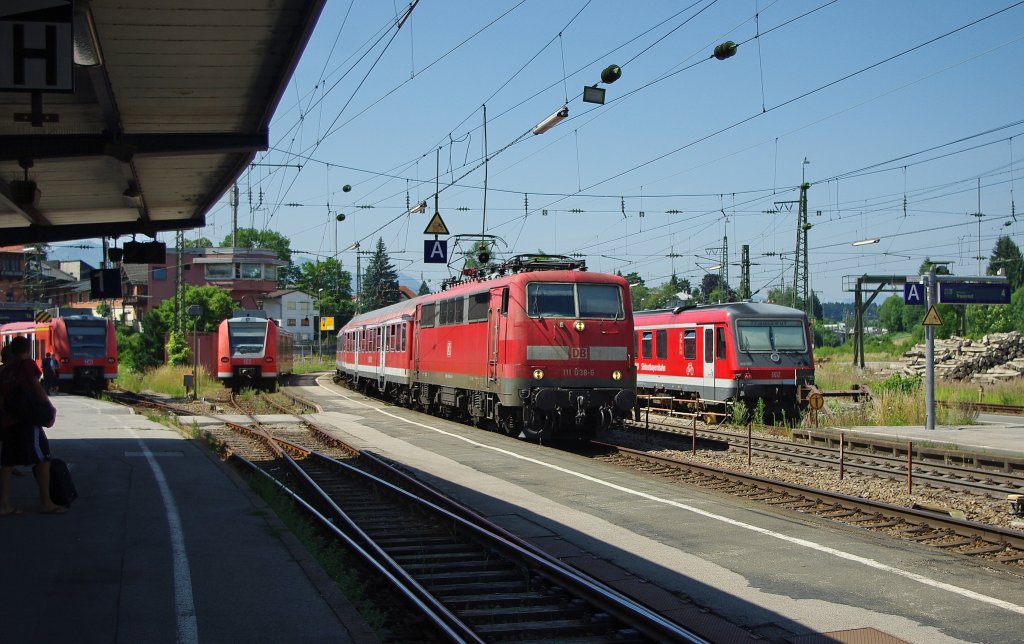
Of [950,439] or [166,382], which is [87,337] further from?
[950,439]

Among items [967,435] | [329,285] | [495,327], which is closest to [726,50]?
[495,327]

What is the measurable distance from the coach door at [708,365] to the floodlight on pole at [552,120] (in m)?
8.90

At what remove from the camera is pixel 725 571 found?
843 centimetres

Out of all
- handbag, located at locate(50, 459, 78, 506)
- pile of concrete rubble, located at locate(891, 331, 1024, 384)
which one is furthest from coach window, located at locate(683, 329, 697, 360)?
handbag, located at locate(50, 459, 78, 506)

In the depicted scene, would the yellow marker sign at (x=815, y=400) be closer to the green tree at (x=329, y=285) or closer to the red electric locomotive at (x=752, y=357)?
the red electric locomotive at (x=752, y=357)

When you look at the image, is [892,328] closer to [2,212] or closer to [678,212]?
[678,212]

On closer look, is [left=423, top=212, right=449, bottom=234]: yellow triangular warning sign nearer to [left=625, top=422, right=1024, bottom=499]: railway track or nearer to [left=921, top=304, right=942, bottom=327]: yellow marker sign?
[left=625, top=422, right=1024, bottom=499]: railway track

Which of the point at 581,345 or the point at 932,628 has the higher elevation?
the point at 581,345

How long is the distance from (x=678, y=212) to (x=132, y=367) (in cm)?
2757

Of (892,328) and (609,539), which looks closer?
(609,539)

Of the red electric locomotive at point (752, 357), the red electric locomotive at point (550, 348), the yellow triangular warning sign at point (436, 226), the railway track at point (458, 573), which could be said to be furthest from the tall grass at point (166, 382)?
the railway track at point (458, 573)

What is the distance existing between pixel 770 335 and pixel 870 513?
12541 millimetres

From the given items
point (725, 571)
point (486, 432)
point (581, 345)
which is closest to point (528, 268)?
point (581, 345)

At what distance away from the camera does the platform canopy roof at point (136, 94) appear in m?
6.89
